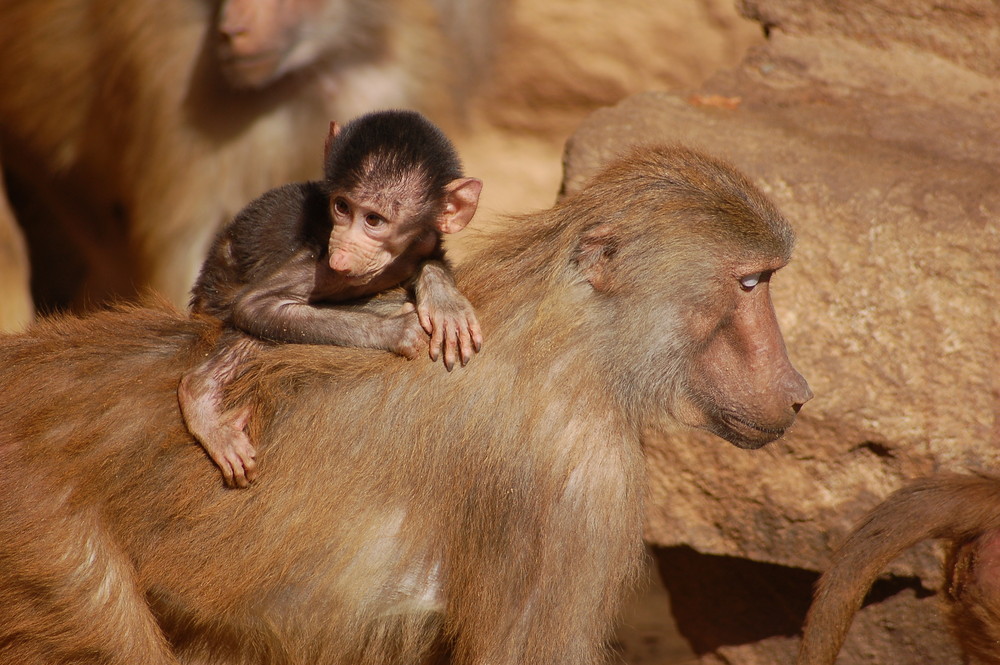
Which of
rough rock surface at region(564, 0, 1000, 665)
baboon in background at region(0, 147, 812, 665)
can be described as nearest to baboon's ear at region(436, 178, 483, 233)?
baboon in background at region(0, 147, 812, 665)

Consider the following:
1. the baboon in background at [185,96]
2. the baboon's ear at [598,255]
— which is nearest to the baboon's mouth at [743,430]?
the baboon's ear at [598,255]

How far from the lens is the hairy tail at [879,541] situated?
2.72 m

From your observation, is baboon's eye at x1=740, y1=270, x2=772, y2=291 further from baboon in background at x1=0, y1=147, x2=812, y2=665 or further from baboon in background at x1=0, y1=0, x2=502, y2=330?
baboon in background at x1=0, y1=0, x2=502, y2=330

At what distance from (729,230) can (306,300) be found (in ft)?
3.36

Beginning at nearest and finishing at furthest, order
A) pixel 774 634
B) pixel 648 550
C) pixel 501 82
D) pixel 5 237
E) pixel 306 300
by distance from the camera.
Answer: pixel 306 300 < pixel 774 634 < pixel 648 550 < pixel 5 237 < pixel 501 82

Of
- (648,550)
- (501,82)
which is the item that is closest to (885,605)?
(648,550)

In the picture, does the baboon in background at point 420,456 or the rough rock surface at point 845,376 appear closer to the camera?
the baboon in background at point 420,456

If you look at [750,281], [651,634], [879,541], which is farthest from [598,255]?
[651,634]

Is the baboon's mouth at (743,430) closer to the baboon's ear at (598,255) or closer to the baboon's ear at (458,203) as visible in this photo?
the baboon's ear at (598,255)

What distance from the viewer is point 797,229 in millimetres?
3664

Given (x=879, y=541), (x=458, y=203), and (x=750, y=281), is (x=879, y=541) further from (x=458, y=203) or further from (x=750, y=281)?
(x=458, y=203)

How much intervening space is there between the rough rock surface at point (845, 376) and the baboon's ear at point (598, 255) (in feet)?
3.73

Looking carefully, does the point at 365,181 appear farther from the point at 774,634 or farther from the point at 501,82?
the point at 501,82

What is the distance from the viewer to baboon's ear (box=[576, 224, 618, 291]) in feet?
8.48
